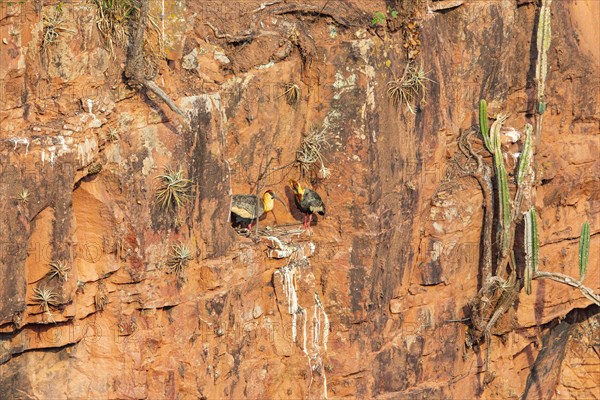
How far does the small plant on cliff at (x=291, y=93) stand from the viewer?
44.7 ft

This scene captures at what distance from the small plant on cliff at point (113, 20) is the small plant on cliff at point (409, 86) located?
3363mm

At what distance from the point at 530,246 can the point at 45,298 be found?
6.49 metres

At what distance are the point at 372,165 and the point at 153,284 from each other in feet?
10.3

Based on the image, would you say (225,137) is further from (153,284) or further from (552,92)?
(552,92)

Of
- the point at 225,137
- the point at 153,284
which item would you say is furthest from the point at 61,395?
the point at 225,137

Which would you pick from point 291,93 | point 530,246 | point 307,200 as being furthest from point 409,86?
point 530,246

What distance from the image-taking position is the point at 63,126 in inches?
459

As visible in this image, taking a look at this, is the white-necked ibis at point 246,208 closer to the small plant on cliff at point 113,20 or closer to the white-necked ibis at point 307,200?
the white-necked ibis at point 307,200

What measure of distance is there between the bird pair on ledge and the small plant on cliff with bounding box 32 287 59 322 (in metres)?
2.55

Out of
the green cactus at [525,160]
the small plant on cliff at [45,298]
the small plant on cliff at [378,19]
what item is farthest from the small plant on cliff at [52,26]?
the green cactus at [525,160]

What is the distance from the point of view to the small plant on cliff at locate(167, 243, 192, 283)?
40.9 ft

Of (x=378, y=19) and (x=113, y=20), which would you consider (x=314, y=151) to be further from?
(x=113, y=20)

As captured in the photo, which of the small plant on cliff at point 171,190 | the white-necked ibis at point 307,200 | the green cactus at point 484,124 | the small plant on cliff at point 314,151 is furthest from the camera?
the green cactus at point 484,124

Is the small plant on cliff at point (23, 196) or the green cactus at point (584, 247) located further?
the green cactus at point (584, 247)
